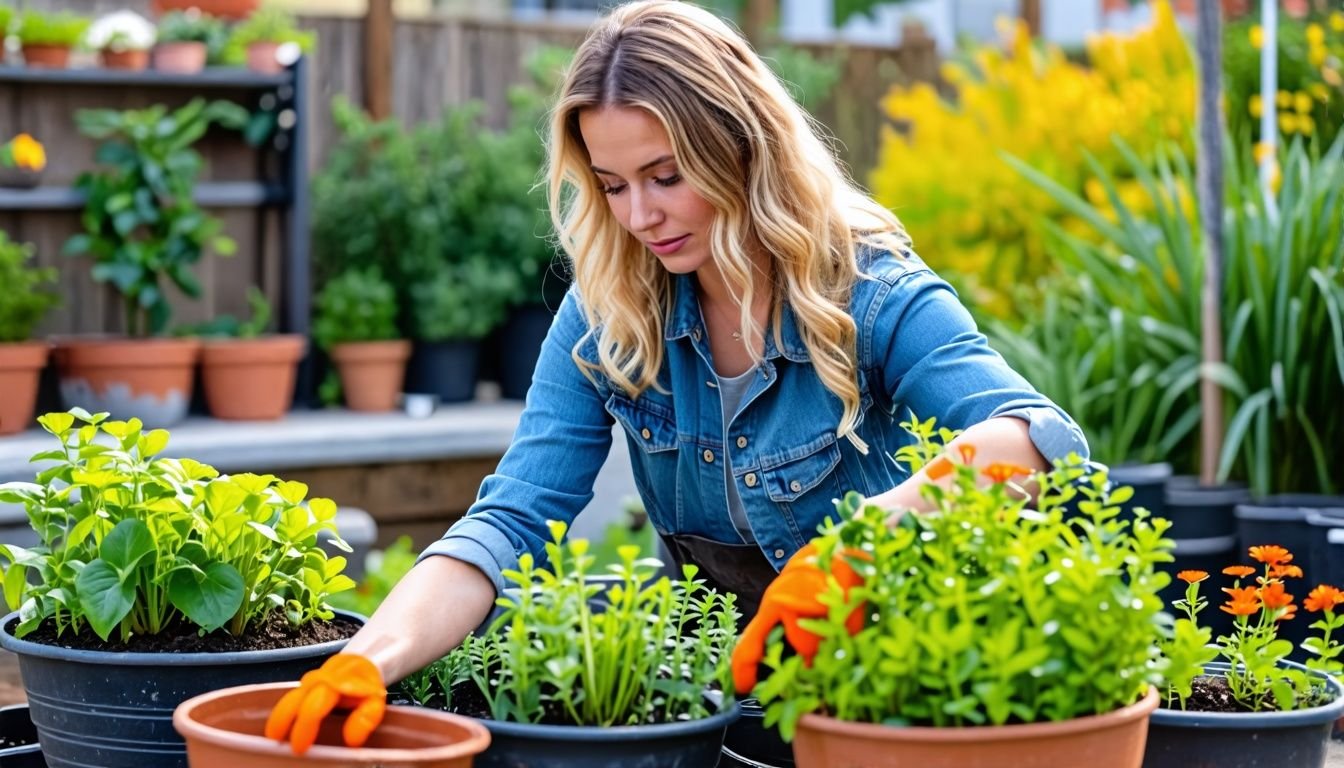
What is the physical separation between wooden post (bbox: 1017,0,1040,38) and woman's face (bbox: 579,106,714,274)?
5.55 metres

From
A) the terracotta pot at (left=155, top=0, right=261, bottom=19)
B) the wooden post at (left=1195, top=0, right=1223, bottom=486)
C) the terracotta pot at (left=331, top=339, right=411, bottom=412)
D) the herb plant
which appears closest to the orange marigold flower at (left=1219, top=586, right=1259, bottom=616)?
the herb plant

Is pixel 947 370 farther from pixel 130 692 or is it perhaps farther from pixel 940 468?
pixel 130 692

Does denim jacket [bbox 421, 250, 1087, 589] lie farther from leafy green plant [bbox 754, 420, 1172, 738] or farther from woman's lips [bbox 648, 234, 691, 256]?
leafy green plant [bbox 754, 420, 1172, 738]

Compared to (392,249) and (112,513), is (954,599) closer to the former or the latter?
(112,513)

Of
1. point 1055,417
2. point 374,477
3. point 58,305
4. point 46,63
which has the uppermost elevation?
point 46,63

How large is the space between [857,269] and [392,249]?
3657 mm

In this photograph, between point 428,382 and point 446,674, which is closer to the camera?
point 446,674

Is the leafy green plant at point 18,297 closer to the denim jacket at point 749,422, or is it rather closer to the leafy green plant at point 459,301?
the leafy green plant at point 459,301

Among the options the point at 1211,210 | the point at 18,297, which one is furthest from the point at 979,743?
the point at 18,297

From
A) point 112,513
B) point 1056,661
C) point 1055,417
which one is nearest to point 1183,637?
point 1056,661

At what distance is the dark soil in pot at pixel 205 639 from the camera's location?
1353 mm

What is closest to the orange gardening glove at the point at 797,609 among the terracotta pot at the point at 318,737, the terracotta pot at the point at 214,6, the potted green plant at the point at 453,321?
the terracotta pot at the point at 318,737

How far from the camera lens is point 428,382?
5281 millimetres

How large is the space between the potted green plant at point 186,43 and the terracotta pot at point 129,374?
0.85 meters
